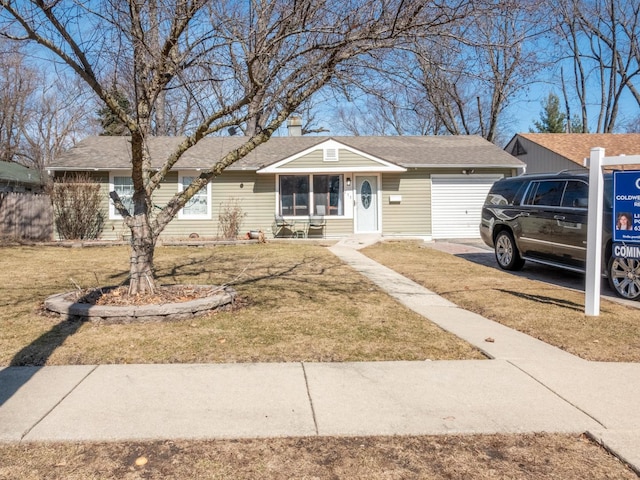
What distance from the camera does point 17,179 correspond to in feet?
95.9

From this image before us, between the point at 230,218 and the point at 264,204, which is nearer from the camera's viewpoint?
the point at 230,218

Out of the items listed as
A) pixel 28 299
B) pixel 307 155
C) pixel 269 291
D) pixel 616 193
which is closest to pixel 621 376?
pixel 616 193

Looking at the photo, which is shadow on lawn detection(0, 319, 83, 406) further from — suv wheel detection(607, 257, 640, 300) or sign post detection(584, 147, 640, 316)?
suv wheel detection(607, 257, 640, 300)

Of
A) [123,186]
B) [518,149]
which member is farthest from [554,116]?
[123,186]

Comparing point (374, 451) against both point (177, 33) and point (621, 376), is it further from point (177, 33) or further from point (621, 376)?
point (177, 33)

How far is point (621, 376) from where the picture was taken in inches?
175

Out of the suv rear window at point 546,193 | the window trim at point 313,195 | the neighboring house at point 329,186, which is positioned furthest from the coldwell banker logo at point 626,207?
the window trim at point 313,195

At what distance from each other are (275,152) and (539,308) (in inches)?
568

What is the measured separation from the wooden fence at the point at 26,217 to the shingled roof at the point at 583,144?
71.4ft

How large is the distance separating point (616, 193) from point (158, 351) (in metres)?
5.96

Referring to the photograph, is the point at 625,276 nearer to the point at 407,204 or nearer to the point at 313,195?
the point at 407,204

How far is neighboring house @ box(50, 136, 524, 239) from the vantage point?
17891 millimetres

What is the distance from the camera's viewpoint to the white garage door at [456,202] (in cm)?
1936

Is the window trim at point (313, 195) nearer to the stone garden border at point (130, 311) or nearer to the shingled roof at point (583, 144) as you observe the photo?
the shingled roof at point (583, 144)
